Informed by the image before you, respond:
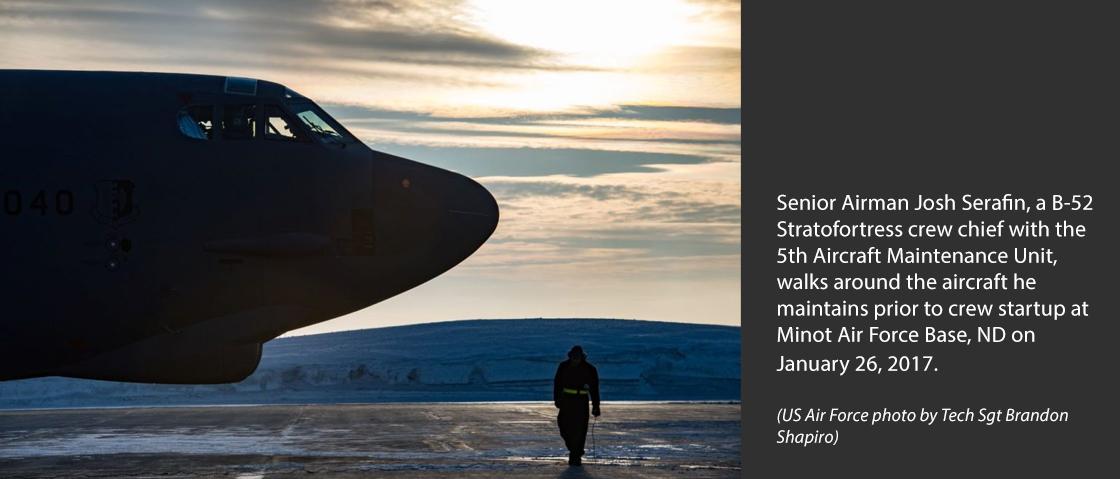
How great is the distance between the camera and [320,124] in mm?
15125

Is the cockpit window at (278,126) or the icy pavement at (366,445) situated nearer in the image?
the cockpit window at (278,126)

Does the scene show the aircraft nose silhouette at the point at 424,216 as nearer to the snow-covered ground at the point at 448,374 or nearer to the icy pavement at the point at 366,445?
the icy pavement at the point at 366,445

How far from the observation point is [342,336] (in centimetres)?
10225

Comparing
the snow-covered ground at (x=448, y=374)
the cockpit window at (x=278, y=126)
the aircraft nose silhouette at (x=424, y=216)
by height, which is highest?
the cockpit window at (x=278, y=126)

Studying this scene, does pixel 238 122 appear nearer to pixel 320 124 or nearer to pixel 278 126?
pixel 278 126

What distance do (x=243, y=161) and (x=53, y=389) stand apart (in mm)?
56472

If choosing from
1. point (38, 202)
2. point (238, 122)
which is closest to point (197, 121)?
point (238, 122)

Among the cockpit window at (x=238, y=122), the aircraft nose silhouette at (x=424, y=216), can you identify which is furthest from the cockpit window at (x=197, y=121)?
the aircraft nose silhouette at (x=424, y=216)

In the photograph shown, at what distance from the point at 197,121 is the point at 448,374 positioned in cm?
5909

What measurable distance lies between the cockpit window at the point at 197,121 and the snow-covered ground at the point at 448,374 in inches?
1773

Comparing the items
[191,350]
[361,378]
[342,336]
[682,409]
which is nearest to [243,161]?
[191,350]

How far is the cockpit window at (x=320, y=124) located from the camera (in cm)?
1501

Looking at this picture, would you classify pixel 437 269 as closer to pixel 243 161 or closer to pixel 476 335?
pixel 243 161

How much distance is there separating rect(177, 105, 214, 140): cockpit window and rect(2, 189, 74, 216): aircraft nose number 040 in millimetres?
1382
